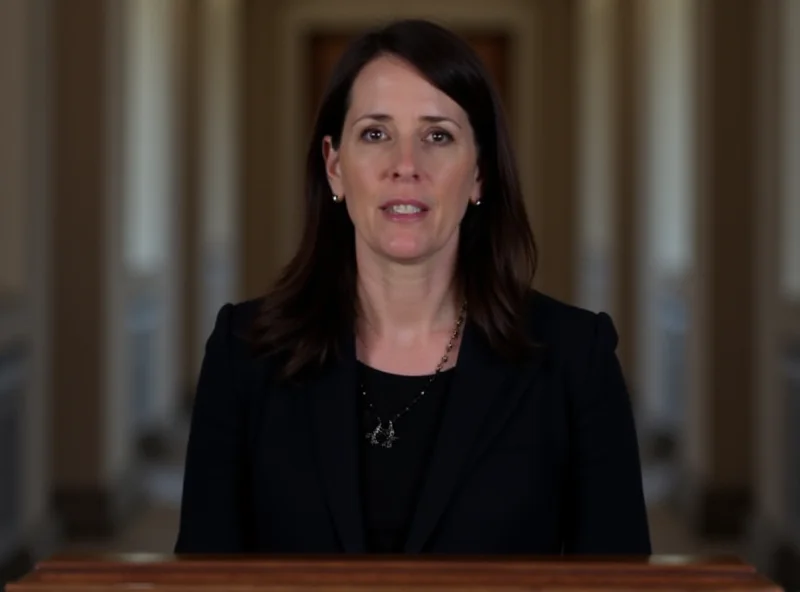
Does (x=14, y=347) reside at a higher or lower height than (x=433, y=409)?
lower

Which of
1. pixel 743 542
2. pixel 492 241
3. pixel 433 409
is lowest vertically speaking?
pixel 743 542

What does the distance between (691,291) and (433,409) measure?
17.4 ft

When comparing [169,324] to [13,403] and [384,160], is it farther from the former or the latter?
[384,160]

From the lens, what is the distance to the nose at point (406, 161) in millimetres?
1709

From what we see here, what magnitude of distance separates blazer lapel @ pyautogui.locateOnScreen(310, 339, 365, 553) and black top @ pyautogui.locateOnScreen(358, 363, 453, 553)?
0.03 metres

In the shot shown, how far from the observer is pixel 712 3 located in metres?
6.25

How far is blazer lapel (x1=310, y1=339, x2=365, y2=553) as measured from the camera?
1.75 meters

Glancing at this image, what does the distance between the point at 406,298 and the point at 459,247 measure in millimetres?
148

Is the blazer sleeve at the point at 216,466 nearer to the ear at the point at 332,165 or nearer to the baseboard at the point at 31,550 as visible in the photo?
the ear at the point at 332,165

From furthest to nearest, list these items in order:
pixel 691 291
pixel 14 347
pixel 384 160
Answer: pixel 691 291
pixel 14 347
pixel 384 160

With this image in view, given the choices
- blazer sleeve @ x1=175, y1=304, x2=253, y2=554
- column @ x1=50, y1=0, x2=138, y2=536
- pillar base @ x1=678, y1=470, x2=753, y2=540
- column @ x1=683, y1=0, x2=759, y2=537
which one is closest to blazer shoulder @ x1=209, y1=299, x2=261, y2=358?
blazer sleeve @ x1=175, y1=304, x2=253, y2=554

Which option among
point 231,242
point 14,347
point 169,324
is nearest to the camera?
point 14,347

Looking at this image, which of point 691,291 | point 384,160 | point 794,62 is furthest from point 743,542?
point 384,160

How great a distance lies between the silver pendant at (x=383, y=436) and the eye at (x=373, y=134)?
383 mm
